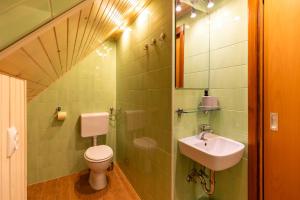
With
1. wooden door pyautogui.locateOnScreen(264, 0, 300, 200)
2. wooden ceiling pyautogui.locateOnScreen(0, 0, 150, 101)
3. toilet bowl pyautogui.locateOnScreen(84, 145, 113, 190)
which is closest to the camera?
wooden ceiling pyautogui.locateOnScreen(0, 0, 150, 101)

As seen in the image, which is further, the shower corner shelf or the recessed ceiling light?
the recessed ceiling light

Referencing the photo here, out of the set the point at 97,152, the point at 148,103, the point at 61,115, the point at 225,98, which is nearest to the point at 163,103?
the point at 148,103

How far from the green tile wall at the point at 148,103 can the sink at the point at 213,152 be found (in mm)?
180

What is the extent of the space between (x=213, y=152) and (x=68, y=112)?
6.59 ft

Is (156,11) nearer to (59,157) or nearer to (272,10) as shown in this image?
(272,10)

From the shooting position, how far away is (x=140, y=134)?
1.95 meters

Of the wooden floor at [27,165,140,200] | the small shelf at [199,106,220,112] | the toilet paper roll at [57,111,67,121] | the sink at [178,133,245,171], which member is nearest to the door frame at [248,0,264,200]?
the sink at [178,133,245,171]

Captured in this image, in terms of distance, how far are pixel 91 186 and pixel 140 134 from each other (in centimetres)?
100

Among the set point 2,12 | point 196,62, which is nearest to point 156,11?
point 196,62

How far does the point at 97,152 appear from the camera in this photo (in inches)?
83.7

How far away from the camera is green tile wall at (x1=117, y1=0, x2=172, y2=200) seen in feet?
4.81

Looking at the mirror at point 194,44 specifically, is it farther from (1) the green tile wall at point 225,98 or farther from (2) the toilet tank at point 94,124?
(2) the toilet tank at point 94,124

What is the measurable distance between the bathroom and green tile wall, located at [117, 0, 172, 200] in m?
0.01

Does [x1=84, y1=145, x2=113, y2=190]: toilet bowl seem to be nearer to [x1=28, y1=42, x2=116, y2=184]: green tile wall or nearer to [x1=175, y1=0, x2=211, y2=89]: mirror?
[x1=28, y1=42, x2=116, y2=184]: green tile wall
